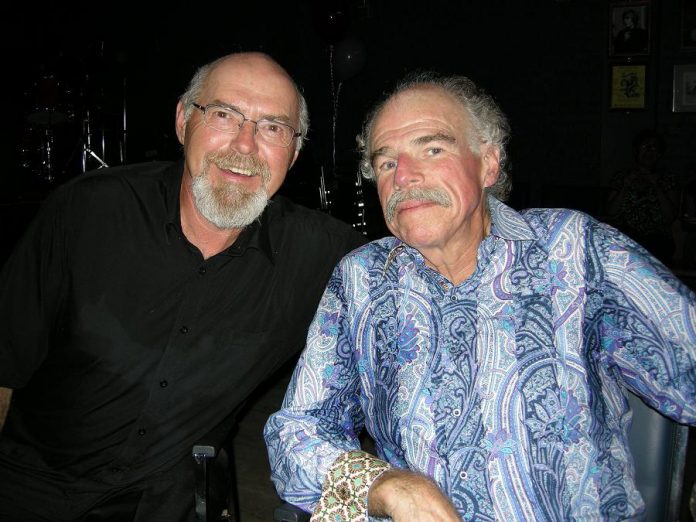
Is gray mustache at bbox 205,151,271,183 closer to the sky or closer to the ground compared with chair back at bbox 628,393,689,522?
closer to the sky

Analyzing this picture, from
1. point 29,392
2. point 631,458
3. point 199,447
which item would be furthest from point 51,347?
point 631,458

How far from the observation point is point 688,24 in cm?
668

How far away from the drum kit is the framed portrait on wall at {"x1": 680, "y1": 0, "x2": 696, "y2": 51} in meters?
7.54

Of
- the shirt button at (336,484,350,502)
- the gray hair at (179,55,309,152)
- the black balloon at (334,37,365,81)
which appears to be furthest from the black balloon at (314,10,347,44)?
the shirt button at (336,484,350,502)

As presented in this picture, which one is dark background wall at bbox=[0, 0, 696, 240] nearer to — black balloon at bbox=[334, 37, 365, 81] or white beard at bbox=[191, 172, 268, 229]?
black balloon at bbox=[334, 37, 365, 81]

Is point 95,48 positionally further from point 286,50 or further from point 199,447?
point 199,447

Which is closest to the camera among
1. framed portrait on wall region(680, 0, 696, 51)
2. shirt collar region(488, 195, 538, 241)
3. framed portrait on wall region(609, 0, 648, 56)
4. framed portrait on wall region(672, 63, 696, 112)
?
shirt collar region(488, 195, 538, 241)

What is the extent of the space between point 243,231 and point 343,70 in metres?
7.00

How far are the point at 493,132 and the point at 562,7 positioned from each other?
21.5ft

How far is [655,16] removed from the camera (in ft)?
22.4

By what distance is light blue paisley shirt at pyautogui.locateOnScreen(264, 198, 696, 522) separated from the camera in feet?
4.15

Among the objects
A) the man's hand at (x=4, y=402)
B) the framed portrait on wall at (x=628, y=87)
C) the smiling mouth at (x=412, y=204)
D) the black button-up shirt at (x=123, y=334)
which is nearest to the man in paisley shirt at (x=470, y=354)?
the smiling mouth at (x=412, y=204)

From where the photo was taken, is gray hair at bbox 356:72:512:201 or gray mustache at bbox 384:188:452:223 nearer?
gray mustache at bbox 384:188:452:223

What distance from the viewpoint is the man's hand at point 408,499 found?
1183 mm
